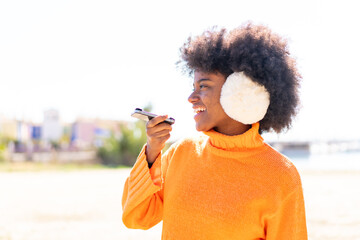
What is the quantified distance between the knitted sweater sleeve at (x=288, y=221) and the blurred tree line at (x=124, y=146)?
22.3 m

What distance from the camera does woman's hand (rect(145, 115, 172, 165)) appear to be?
60.9 inches

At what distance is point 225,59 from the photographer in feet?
5.22

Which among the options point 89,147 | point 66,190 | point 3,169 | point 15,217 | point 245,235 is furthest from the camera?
point 89,147

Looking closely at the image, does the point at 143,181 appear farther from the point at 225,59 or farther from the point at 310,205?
the point at 310,205

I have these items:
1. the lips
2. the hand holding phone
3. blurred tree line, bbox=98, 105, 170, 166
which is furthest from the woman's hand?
blurred tree line, bbox=98, 105, 170, 166

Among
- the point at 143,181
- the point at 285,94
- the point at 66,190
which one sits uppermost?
the point at 285,94

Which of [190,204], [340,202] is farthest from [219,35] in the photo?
[340,202]

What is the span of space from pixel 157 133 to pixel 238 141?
34cm

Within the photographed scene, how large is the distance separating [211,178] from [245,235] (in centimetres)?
26

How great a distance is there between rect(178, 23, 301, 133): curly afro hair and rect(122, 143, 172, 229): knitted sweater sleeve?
468 mm

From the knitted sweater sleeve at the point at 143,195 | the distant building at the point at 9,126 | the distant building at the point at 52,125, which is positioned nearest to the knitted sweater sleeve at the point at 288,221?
the knitted sweater sleeve at the point at 143,195

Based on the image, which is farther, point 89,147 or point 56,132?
point 56,132

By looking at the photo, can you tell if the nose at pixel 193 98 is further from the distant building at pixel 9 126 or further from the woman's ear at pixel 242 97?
the distant building at pixel 9 126

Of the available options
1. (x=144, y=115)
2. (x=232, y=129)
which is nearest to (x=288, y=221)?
(x=232, y=129)
